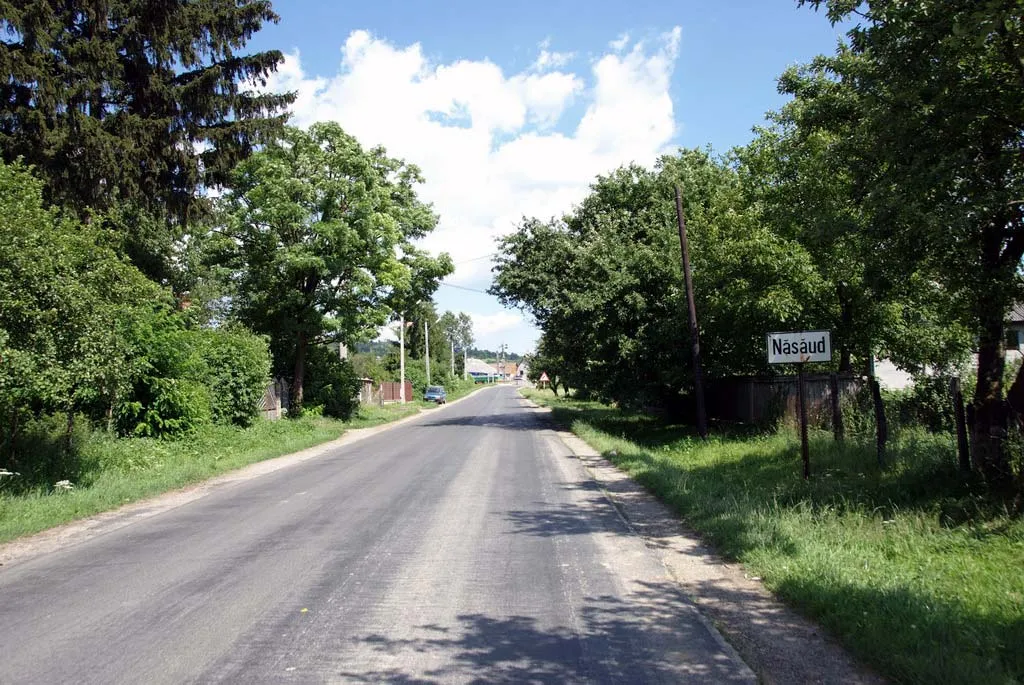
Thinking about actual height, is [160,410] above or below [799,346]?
below

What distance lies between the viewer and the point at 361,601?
6070mm

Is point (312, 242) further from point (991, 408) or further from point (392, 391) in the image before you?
point (392, 391)

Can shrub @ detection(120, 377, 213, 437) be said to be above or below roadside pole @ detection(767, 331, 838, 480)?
below

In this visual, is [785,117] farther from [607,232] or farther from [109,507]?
[109,507]

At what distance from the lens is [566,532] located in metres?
8.91

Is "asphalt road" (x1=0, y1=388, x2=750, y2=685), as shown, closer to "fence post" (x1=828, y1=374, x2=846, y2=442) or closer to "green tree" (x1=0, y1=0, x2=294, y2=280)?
"fence post" (x1=828, y1=374, x2=846, y2=442)

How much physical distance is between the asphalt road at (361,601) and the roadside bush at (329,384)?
78.2 feet

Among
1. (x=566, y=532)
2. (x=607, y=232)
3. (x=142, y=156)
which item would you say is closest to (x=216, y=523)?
(x=566, y=532)

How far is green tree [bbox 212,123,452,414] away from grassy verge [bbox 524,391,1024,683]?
18.6 m

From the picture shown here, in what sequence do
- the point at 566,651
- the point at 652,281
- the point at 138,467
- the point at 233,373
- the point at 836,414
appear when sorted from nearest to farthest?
the point at 566,651 → the point at 836,414 → the point at 138,467 → the point at 233,373 → the point at 652,281

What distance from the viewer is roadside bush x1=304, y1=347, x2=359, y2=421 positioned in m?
34.7

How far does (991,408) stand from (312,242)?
81.5ft

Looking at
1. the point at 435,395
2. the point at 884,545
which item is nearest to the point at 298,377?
the point at 884,545

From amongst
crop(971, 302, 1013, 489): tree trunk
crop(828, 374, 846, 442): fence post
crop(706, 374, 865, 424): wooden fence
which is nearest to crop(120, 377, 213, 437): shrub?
crop(706, 374, 865, 424): wooden fence
